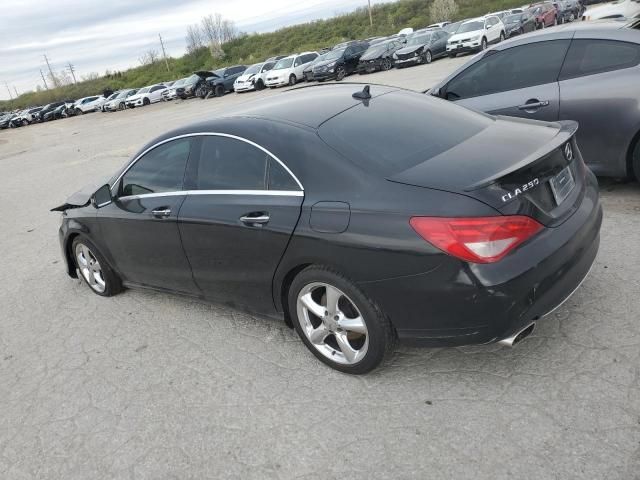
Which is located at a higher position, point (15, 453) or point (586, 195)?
point (586, 195)

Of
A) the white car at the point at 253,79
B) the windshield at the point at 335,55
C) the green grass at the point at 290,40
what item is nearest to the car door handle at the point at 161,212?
the windshield at the point at 335,55

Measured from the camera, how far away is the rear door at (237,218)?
333 centimetres

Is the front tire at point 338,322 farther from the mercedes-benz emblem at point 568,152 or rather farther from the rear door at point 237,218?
the mercedes-benz emblem at point 568,152

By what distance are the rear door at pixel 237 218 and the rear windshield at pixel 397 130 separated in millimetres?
405

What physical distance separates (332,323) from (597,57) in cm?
386

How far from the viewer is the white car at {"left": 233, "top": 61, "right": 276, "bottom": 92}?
108 feet

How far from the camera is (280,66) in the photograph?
32.2m

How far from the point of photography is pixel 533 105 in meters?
5.46

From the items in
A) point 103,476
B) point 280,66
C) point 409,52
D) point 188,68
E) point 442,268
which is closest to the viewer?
point 442,268

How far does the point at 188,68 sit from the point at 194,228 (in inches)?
3068

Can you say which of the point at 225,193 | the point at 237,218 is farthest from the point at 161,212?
the point at 237,218

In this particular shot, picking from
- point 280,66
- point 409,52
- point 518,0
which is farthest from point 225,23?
point 409,52

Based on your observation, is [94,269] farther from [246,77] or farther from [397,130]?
[246,77]

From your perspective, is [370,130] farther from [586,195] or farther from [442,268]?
[586,195]
